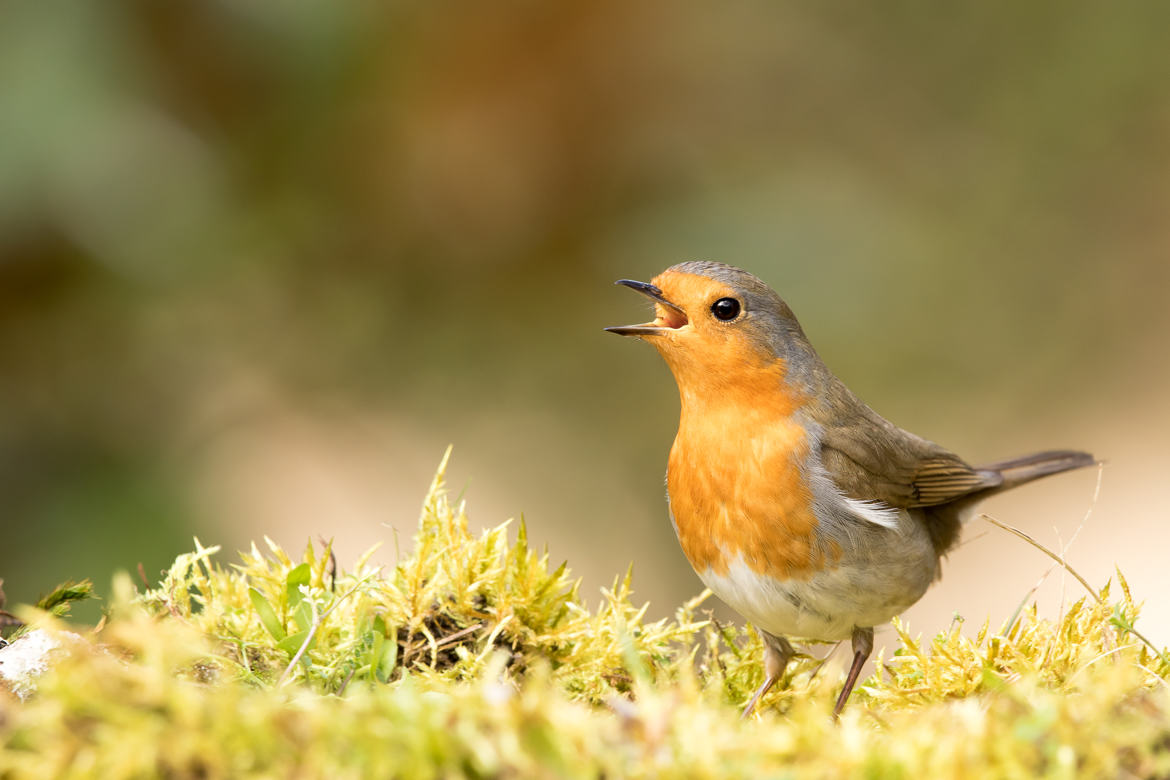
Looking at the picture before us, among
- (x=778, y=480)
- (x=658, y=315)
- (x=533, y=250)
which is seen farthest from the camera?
(x=533, y=250)

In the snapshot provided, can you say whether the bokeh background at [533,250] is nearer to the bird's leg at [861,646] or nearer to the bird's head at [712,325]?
the bird's leg at [861,646]

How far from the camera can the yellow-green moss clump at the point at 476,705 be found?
152cm

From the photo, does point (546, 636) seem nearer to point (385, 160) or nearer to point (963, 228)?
point (385, 160)

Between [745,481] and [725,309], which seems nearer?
[745,481]

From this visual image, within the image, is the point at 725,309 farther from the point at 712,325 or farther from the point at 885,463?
the point at 885,463

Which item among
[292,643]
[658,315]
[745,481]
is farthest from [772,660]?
[292,643]

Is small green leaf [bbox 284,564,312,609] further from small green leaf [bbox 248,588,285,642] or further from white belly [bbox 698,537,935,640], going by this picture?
white belly [bbox 698,537,935,640]

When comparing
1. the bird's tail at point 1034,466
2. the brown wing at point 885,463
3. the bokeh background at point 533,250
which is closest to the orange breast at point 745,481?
the brown wing at point 885,463

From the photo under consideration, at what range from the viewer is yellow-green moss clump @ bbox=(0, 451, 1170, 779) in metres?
Answer: 1.52

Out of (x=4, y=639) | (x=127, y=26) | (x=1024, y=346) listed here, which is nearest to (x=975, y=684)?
(x=4, y=639)

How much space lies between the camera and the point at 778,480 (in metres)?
3.21

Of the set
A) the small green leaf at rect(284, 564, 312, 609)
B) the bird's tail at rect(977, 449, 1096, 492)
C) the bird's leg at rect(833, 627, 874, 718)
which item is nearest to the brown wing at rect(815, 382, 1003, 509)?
the bird's tail at rect(977, 449, 1096, 492)

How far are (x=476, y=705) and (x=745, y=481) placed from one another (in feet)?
5.81

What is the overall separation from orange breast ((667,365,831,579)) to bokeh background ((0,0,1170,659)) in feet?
3.34
